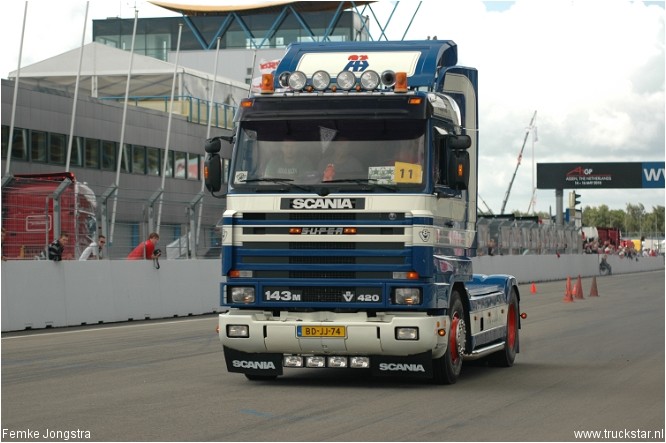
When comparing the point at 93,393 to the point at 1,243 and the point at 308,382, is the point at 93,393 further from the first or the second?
the point at 1,243

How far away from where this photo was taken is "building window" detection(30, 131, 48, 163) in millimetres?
48438

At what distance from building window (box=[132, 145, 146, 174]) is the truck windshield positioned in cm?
4534

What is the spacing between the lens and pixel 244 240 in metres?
12.5

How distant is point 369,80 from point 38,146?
38.3 metres

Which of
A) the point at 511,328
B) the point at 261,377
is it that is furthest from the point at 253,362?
the point at 511,328

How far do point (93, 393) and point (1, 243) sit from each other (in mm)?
9833

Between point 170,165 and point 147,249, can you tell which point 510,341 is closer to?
point 147,249

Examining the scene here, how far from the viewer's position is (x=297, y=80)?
12.7 metres

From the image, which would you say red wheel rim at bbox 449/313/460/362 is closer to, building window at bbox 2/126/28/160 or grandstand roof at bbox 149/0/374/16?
building window at bbox 2/126/28/160

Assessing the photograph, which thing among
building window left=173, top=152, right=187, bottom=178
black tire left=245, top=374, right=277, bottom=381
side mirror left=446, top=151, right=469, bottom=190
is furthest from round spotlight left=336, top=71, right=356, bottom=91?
building window left=173, top=152, right=187, bottom=178

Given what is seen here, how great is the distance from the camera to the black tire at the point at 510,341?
1534 centimetres

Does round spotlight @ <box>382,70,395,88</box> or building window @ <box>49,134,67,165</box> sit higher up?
building window @ <box>49,134,67,165</box>

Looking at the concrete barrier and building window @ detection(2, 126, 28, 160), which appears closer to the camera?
the concrete barrier

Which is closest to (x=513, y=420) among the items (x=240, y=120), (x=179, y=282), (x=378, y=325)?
(x=378, y=325)
